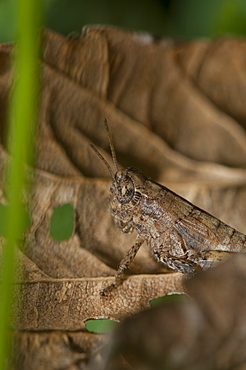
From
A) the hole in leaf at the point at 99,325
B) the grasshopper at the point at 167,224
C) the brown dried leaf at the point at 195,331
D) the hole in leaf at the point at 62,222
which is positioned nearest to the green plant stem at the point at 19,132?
the brown dried leaf at the point at 195,331

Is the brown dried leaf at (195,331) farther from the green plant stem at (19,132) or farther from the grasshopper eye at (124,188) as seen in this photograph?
the grasshopper eye at (124,188)

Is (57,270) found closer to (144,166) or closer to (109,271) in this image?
(109,271)

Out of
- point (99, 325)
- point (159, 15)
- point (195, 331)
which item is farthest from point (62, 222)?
point (159, 15)

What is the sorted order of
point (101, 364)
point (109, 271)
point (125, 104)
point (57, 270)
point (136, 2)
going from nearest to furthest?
point (101, 364)
point (57, 270)
point (109, 271)
point (125, 104)
point (136, 2)

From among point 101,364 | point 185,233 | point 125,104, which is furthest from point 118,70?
point 101,364

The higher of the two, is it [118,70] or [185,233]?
[118,70]

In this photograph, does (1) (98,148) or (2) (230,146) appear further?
(2) (230,146)
